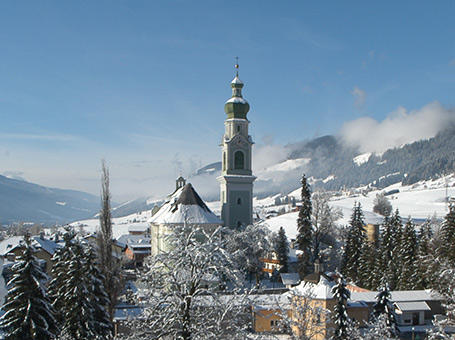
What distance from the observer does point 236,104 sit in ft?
164

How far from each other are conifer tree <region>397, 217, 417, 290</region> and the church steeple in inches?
827

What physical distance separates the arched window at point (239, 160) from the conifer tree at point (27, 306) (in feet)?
102

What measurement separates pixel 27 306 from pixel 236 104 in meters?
34.3

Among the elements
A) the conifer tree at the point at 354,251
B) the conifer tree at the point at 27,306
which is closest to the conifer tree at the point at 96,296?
the conifer tree at the point at 27,306

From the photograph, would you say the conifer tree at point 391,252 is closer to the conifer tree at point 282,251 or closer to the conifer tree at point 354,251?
the conifer tree at point 354,251

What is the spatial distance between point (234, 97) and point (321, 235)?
19379 mm

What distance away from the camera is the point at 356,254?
47688mm

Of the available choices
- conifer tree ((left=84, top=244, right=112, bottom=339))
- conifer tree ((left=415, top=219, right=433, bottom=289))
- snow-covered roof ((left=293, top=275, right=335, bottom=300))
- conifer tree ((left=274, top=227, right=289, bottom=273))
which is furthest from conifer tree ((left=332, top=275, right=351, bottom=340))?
conifer tree ((left=274, top=227, right=289, bottom=273))

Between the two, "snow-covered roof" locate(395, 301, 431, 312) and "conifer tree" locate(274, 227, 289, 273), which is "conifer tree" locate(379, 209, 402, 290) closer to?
"snow-covered roof" locate(395, 301, 431, 312)

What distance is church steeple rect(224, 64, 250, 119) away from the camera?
5000 centimetres

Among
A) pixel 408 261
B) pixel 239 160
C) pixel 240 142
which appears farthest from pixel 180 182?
pixel 408 261

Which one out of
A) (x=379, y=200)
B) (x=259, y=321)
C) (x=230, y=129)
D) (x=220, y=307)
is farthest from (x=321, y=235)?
(x=379, y=200)

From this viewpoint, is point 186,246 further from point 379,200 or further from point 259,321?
point 379,200

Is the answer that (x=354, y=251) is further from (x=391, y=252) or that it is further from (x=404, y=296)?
(x=404, y=296)
